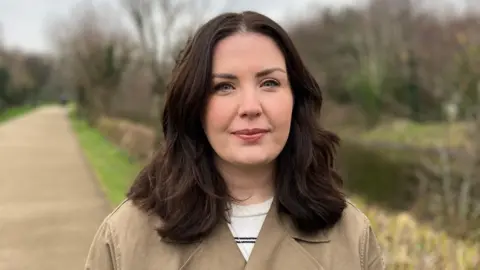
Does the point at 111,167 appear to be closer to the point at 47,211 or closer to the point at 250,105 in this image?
the point at 47,211

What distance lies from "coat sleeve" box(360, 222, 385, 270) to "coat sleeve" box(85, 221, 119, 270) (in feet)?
2.40

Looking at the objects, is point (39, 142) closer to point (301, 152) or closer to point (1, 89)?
point (301, 152)

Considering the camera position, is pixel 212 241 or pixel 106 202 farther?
pixel 106 202

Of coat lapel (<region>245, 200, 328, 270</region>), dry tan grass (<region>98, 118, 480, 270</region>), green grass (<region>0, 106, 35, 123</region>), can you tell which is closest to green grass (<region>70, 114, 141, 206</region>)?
dry tan grass (<region>98, 118, 480, 270</region>)

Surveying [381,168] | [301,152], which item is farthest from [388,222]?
[381,168]

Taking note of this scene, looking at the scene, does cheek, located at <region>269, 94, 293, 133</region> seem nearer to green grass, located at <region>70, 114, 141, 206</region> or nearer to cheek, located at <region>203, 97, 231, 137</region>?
cheek, located at <region>203, 97, 231, 137</region>

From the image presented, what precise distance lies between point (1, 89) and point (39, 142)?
76.0 ft

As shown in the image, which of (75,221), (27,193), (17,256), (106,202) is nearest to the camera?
(17,256)

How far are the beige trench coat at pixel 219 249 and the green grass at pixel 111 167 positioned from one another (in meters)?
5.85

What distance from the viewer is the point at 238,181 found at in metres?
1.87

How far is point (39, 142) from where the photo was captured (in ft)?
66.7

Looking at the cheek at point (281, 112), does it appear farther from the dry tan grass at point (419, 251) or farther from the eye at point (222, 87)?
the dry tan grass at point (419, 251)

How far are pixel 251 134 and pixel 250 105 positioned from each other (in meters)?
0.08

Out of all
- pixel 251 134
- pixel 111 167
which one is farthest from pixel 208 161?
pixel 111 167
